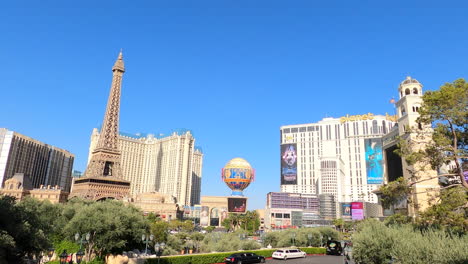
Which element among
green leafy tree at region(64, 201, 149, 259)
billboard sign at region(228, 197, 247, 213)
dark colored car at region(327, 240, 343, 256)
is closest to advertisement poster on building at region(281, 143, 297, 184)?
billboard sign at region(228, 197, 247, 213)

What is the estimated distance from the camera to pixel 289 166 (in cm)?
14912

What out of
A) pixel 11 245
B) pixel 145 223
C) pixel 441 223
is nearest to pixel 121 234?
pixel 145 223

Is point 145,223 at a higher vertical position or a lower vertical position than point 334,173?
lower

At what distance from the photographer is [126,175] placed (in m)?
154

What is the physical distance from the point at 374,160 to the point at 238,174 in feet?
226

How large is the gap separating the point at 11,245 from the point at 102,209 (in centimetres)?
1688

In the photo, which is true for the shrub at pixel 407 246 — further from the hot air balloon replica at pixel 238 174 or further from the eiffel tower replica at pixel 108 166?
the hot air balloon replica at pixel 238 174

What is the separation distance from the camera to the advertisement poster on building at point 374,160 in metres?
130

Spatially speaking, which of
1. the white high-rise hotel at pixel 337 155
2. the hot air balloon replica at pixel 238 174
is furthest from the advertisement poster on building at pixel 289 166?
the hot air balloon replica at pixel 238 174

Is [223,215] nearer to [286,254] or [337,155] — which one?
[337,155]

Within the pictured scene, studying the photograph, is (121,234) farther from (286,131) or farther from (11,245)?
(286,131)

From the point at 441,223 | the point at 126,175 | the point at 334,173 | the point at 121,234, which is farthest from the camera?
the point at 126,175

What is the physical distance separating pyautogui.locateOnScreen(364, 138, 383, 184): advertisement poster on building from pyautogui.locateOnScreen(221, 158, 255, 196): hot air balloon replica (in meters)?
60.1

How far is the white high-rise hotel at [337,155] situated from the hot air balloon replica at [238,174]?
2106 inches
